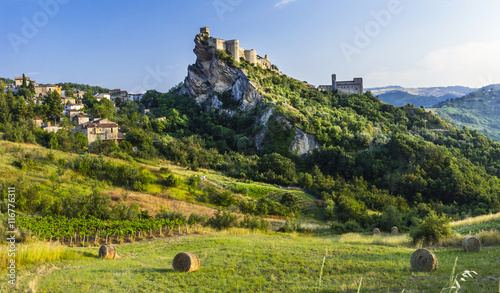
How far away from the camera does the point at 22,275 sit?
888 cm

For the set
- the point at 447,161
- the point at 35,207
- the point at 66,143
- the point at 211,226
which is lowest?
the point at 211,226

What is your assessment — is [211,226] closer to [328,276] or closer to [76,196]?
[76,196]

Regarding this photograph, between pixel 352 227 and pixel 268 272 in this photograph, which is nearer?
pixel 268 272

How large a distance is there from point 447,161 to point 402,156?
17.1 feet

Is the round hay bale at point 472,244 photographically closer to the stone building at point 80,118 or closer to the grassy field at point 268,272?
the grassy field at point 268,272

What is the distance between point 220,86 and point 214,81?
67.6 inches

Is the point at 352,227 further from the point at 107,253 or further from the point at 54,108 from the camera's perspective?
the point at 54,108

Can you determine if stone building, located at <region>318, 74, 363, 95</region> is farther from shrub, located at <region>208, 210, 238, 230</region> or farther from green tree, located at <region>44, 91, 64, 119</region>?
shrub, located at <region>208, 210, 238, 230</region>

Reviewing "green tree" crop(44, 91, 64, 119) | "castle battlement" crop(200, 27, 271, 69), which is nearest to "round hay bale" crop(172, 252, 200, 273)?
"green tree" crop(44, 91, 64, 119)

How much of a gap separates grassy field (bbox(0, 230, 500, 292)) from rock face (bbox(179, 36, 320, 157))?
127ft

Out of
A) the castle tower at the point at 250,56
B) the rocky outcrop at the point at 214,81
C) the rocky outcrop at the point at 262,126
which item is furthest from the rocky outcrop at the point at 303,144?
the castle tower at the point at 250,56

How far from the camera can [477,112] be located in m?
117

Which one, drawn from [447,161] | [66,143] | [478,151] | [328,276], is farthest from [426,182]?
[66,143]

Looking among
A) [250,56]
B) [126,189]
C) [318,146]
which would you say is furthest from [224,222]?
[250,56]
